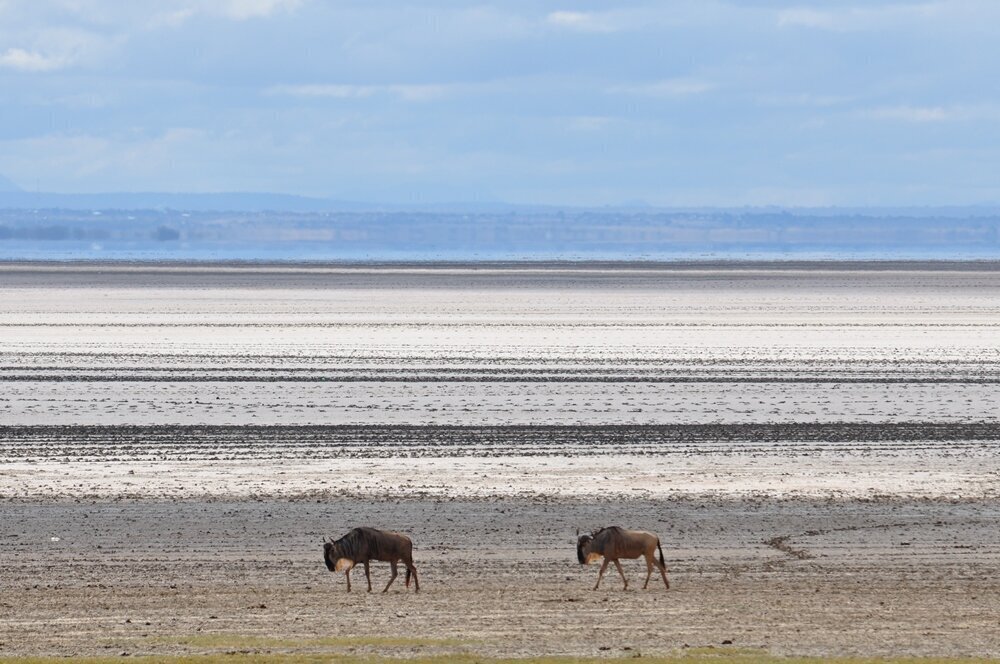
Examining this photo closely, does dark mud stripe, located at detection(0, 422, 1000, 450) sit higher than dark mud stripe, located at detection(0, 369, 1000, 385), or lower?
higher

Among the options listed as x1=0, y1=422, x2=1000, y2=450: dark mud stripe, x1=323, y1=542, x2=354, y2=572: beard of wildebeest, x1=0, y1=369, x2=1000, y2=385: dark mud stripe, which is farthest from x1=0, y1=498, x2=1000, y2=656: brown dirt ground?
x1=0, y1=369, x2=1000, y2=385: dark mud stripe

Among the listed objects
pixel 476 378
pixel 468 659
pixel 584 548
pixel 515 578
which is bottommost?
pixel 476 378

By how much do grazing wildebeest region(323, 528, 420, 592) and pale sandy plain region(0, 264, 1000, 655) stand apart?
0.30 meters

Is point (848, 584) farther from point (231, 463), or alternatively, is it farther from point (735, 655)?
point (231, 463)

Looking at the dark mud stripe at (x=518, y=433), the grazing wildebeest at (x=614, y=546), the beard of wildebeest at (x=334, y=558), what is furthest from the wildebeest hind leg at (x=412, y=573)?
the dark mud stripe at (x=518, y=433)

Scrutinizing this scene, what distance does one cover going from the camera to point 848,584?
43.6 ft

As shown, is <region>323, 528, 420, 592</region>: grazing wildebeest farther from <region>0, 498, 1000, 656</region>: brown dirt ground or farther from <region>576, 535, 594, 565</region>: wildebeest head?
<region>576, 535, 594, 565</region>: wildebeest head

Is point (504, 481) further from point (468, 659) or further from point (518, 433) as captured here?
point (468, 659)

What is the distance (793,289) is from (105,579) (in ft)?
171

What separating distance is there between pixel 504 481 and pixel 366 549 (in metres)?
6.19

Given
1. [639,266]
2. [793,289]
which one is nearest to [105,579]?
[793,289]

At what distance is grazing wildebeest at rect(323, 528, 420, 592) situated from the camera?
41.3ft

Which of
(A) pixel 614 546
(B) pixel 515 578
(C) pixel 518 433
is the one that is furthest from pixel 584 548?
(C) pixel 518 433

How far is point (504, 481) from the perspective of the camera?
61.5 ft
